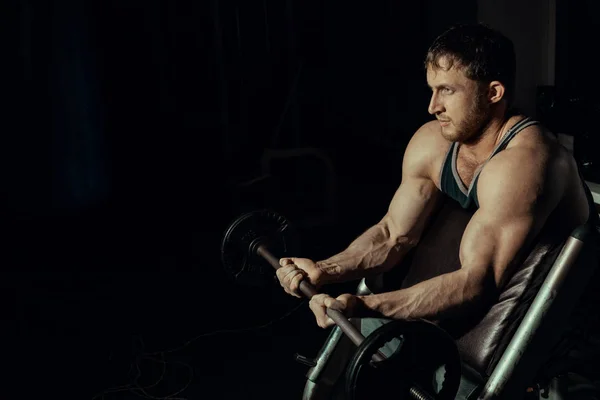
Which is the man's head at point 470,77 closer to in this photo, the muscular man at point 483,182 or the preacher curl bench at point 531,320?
the muscular man at point 483,182

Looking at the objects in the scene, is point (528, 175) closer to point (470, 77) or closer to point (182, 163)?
point (470, 77)

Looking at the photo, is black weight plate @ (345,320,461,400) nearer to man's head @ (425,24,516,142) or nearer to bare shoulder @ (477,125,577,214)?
bare shoulder @ (477,125,577,214)

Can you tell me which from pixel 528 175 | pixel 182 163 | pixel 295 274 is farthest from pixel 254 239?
pixel 182 163

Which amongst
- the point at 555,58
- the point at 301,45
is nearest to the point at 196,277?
the point at 301,45

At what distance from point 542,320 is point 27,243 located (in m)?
2.45

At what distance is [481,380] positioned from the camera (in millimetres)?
1521

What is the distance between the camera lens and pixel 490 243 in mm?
1504

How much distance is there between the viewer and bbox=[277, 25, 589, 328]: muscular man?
58.2 inches

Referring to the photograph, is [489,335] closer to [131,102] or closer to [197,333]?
[197,333]

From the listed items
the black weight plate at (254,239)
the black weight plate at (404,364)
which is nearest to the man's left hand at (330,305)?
the black weight plate at (404,364)

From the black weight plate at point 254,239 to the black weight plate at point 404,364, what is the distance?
0.58 metres

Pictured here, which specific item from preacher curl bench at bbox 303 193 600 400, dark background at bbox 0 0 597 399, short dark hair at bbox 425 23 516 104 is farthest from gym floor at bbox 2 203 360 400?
short dark hair at bbox 425 23 516 104

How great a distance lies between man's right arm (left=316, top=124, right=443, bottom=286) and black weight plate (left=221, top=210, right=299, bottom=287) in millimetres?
141

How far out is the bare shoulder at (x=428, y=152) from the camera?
1.76m
